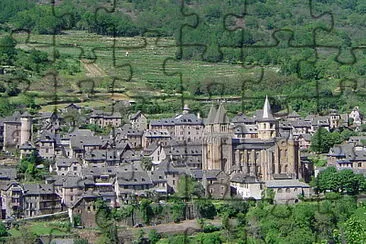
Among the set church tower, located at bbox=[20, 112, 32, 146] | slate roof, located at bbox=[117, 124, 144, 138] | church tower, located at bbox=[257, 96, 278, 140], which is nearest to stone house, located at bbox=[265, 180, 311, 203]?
church tower, located at bbox=[257, 96, 278, 140]

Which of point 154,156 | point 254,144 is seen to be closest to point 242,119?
point 254,144

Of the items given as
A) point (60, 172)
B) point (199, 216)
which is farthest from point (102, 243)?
point (60, 172)

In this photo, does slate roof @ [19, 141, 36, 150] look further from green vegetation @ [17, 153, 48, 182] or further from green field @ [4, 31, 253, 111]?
green field @ [4, 31, 253, 111]

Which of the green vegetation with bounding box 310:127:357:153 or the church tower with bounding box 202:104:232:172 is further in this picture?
the green vegetation with bounding box 310:127:357:153

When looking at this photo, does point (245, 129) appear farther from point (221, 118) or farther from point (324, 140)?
point (324, 140)

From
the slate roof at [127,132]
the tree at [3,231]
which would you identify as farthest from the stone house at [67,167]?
the tree at [3,231]

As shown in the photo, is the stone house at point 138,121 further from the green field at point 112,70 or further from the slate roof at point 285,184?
the slate roof at point 285,184
